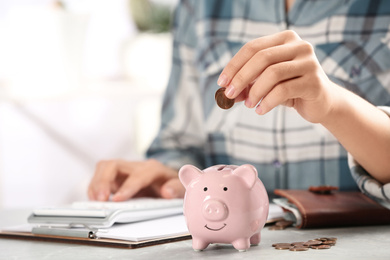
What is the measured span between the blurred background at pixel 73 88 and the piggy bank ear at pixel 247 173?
64.5 inches

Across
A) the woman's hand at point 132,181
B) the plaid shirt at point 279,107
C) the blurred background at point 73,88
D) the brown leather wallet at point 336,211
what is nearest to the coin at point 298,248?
the brown leather wallet at point 336,211

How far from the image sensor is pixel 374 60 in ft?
4.04

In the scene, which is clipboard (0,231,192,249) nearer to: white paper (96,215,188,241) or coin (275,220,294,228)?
white paper (96,215,188,241)

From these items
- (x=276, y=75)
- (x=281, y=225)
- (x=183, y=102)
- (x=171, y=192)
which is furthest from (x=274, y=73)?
(x=183, y=102)

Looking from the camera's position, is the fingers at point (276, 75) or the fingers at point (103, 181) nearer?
the fingers at point (276, 75)

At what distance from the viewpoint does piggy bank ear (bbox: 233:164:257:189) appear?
735 millimetres

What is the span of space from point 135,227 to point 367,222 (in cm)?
32

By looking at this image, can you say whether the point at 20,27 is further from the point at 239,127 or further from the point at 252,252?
the point at 252,252

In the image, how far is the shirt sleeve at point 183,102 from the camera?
1514 mm

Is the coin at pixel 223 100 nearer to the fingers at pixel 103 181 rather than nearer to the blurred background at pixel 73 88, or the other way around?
the fingers at pixel 103 181

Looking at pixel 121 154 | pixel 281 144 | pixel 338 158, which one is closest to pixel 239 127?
pixel 281 144

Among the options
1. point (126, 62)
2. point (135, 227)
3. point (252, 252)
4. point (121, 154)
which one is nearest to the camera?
point (252, 252)

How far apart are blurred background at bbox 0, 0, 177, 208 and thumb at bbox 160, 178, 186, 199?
1.21 m

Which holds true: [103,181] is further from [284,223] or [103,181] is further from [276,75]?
[276,75]
